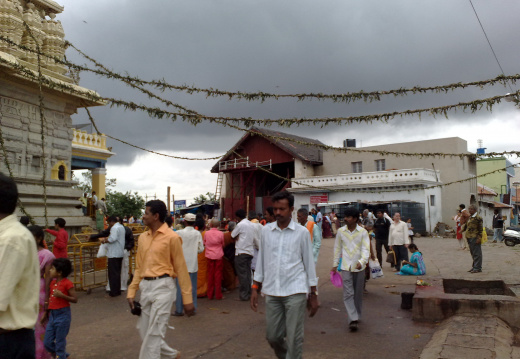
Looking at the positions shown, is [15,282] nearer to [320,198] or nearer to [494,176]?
[320,198]

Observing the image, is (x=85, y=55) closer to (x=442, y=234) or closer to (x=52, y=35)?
(x=52, y=35)

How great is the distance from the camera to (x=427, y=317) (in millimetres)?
6816

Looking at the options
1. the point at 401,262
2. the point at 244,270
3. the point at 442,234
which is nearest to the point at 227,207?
the point at 442,234

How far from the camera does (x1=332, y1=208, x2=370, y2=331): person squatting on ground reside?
21.0 ft

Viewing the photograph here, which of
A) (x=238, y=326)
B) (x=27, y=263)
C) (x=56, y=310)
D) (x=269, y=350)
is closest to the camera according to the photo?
(x=27, y=263)

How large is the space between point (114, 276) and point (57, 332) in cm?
432

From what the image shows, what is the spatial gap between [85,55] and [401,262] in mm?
9137

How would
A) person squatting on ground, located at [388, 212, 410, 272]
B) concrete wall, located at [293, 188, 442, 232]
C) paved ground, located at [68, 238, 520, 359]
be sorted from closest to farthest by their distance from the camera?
paved ground, located at [68, 238, 520, 359] < person squatting on ground, located at [388, 212, 410, 272] < concrete wall, located at [293, 188, 442, 232]

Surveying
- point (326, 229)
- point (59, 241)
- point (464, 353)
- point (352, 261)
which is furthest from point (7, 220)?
point (326, 229)

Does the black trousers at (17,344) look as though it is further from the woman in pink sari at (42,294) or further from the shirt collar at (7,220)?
the woman in pink sari at (42,294)

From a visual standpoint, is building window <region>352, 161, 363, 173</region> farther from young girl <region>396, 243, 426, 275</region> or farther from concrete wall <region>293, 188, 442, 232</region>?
young girl <region>396, 243, 426, 275</region>

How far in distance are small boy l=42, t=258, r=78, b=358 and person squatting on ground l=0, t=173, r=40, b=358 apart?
2.13 m

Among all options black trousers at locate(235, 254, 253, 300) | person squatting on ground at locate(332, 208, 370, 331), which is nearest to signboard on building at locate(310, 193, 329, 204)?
black trousers at locate(235, 254, 253, 300)

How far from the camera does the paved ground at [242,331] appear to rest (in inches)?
212
